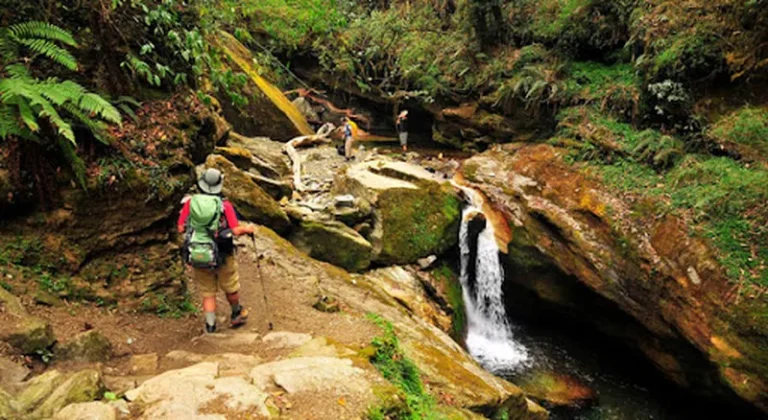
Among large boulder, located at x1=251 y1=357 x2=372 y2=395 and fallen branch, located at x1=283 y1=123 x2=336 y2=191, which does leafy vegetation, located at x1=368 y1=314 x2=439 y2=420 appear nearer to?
large boulder, located at x1=251 y1=357 x2=372 y2=395

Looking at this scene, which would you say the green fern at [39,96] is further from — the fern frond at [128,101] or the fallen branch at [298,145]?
the fallen branch at [298,145]

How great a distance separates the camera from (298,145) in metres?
16.2

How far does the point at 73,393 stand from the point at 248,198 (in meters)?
6.03

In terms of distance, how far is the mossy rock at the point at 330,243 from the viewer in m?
9.68

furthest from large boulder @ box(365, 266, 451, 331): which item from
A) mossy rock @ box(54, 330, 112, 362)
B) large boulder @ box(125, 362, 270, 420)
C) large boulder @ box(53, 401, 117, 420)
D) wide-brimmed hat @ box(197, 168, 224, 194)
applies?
large boulder @ box(53, 401, 117, 420)

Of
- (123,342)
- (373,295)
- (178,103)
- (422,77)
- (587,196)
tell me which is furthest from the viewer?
(422,77)

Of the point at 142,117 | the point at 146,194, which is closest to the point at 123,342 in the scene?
the point at 146,194

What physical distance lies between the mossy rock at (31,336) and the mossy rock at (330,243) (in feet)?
19.5

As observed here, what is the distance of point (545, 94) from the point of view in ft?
48.0

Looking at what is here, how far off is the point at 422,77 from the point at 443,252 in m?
9.63

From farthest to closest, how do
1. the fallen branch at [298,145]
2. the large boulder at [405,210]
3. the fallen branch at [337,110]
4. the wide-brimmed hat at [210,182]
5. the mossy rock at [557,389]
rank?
the fallen branch at [337,110] → the fallen branch at [298,145] → the large boulder at [405,210] → the mossy rock at [557,389] → the wide-brimmed hat at [210,182]

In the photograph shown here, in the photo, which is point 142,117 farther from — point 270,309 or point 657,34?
point 657,34

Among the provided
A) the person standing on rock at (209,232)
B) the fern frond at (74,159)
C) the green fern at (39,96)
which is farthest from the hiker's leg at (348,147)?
the fern frond at (74,159)

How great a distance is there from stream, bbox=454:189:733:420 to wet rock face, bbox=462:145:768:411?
2.34 ft
